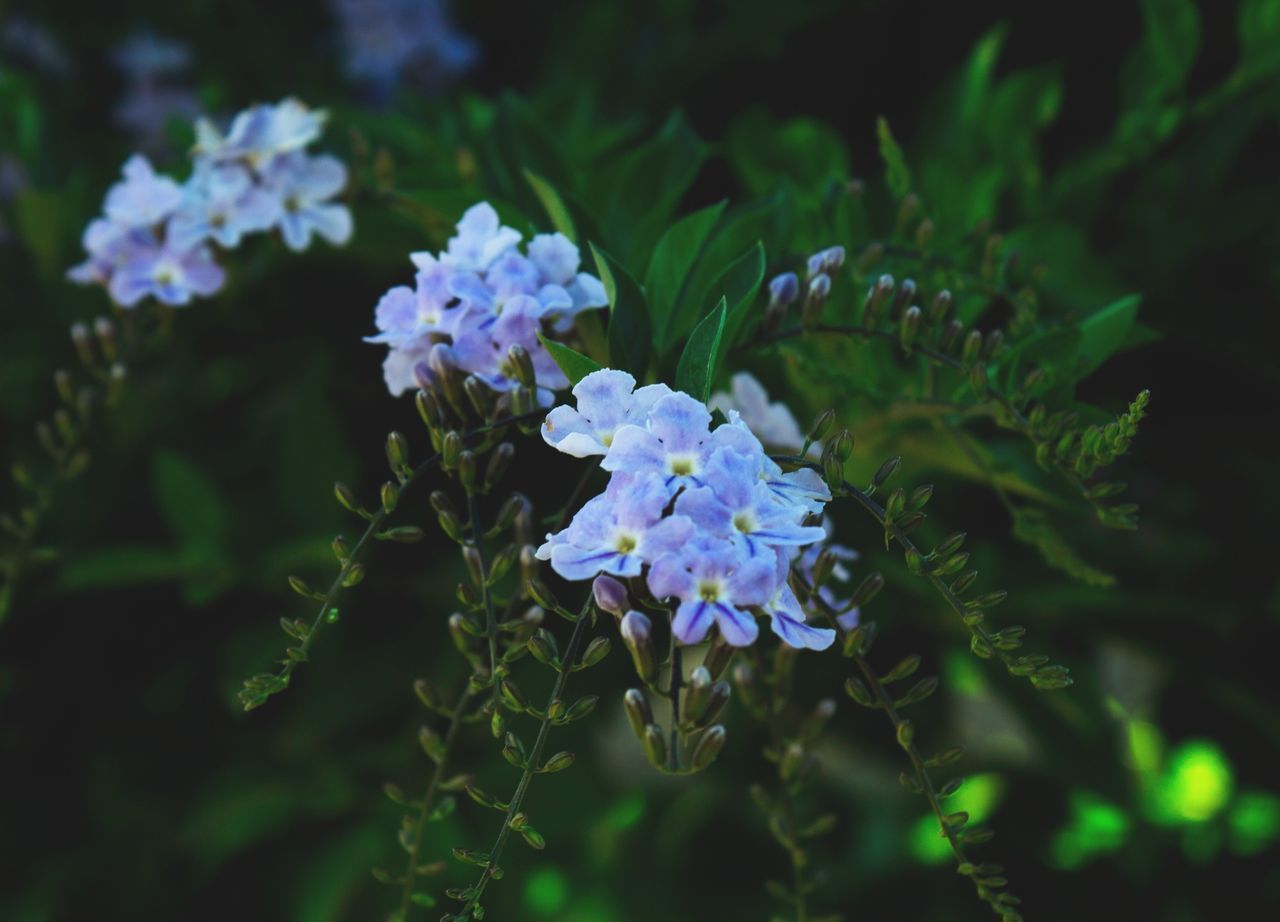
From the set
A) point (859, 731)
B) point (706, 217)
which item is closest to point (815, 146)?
point (706, 217)

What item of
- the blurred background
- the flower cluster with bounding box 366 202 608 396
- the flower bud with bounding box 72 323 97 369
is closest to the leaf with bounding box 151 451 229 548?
the blurred background

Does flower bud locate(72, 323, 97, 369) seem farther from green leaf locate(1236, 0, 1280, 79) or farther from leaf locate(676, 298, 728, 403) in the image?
green leaf locate(1236, 0, 1280, 79)

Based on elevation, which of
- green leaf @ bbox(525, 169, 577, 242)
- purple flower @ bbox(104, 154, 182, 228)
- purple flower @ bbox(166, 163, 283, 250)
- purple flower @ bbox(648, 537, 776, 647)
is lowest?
purple flower @ bbox(648, 537, 776, 647)

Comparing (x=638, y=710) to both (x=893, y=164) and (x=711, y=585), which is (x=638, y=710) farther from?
(x=893, y=164)

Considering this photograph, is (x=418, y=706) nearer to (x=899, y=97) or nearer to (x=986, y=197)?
(x=986, y=197)

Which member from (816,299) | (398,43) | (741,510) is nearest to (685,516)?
(741,510)

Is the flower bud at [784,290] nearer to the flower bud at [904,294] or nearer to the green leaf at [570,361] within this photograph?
the flower bud at [904,294]

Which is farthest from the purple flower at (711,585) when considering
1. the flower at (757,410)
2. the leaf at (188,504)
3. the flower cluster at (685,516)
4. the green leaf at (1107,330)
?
the leaf at (188,504)
